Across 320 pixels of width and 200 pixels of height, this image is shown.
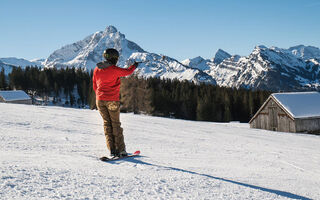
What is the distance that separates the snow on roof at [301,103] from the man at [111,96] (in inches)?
1371

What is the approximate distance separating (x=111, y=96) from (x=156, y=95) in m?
75.4

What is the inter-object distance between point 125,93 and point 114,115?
45.7 metres

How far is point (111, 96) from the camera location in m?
5.24

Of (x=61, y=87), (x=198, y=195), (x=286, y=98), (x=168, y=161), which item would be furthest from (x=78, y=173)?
(x=61, y=87)

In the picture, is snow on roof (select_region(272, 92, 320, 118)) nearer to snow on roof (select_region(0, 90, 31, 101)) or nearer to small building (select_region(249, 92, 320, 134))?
small building (select_region(249, 92, 320, 134))

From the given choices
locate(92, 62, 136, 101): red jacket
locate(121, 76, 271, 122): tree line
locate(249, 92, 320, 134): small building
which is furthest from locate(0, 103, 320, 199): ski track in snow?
locate(121, 76, 271, 122): tree line

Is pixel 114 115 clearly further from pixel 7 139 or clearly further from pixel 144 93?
pixel 144 93

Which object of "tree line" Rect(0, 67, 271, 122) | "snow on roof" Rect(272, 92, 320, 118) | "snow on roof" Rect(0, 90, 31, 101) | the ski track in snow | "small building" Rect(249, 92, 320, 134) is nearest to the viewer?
the ski track in snow

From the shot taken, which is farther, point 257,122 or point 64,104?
point 64,104

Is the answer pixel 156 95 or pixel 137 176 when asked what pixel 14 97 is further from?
pixel 137 176

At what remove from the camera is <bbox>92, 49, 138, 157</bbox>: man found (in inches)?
205

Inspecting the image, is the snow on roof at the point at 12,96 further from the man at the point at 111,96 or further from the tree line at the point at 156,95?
the man at the point at 111,96

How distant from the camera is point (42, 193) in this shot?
115 inches

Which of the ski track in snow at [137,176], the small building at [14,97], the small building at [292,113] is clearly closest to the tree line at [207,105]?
the small building at [14,97]
